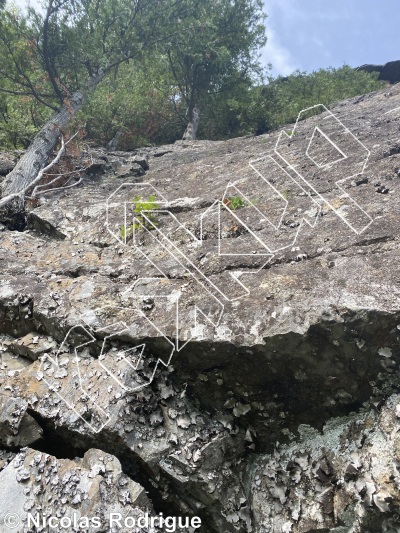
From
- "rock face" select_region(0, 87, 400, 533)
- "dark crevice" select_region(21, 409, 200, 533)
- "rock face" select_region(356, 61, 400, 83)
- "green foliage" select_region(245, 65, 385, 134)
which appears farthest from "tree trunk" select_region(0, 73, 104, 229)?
"rock face" select_region(356, 61, 400, 83)

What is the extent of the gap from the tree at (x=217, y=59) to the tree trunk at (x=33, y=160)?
4029 mm

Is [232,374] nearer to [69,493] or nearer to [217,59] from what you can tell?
[69,493]

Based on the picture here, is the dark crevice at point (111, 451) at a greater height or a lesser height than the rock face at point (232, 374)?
lesser

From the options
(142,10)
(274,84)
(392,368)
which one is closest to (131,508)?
(392,368)

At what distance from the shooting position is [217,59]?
13992mm

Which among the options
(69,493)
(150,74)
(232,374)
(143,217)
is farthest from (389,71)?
(69,493)

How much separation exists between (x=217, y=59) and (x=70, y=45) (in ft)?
17.4

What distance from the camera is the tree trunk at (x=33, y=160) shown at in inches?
290

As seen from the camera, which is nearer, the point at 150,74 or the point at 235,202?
the point at 235,202

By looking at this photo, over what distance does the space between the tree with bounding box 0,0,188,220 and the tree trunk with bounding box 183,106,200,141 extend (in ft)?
9.85

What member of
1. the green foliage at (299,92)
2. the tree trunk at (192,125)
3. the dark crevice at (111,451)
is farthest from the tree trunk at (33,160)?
the green foliage at (299,92)

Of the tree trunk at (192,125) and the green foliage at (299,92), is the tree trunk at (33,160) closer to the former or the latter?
the tree trunk at (192,125)
